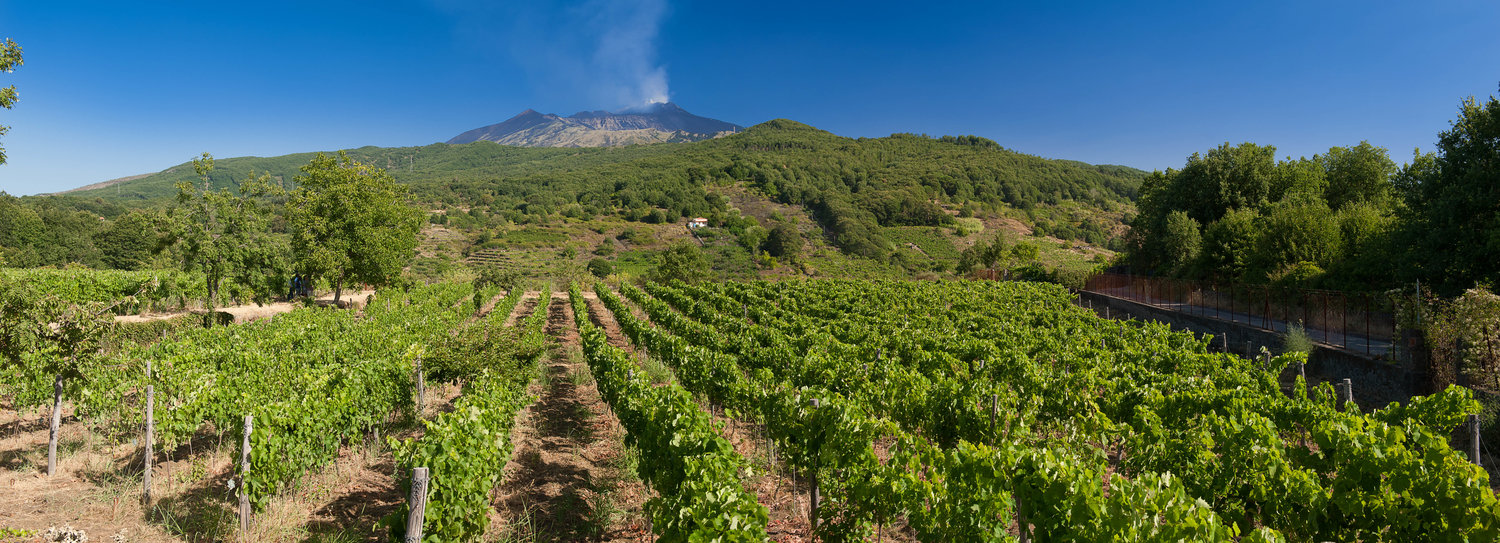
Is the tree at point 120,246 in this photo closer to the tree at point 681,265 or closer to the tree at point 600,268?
the tree at point 600,268

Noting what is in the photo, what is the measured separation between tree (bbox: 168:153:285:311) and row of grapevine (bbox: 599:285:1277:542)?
29461 mm

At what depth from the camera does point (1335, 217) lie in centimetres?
2605

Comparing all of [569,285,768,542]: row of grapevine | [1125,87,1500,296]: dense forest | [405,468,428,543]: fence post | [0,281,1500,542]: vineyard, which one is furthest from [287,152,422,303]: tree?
[1125,87,1500,296]: dense forest

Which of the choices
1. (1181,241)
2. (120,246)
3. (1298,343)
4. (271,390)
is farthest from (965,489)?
(120,246)

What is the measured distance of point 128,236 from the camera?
61.6 metres

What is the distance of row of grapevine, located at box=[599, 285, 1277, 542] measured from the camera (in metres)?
4.19

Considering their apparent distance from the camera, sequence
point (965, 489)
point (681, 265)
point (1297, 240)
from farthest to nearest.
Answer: point (681, 265)
point (1297, 240)
point (965, 489)

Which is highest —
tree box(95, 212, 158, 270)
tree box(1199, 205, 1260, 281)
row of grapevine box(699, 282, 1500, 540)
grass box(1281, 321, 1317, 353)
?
tree box(95, 212, 158, 270)

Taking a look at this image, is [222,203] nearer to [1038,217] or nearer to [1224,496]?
[1224,496]

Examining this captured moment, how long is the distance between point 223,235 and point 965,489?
109 feet

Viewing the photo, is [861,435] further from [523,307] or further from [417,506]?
[523,307]

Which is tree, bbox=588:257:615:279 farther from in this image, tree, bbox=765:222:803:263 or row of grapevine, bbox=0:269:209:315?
row of grapevine, bbox=0:269:209:315

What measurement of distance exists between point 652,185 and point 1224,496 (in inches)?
5129

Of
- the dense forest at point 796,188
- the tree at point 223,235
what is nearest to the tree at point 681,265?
the tree at point 223,235
